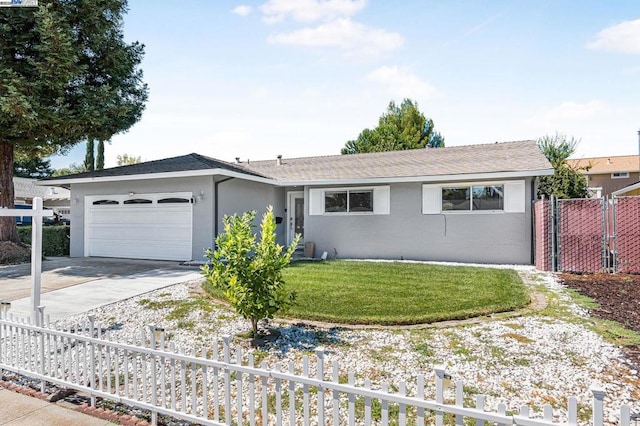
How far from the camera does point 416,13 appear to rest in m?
10.2

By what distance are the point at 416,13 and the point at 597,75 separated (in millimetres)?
7400

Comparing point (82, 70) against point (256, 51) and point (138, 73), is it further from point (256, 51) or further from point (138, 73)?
point (256, 51)

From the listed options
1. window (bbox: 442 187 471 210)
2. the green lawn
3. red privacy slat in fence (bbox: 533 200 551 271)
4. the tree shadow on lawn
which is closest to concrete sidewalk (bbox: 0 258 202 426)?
the tree shadow on lawn

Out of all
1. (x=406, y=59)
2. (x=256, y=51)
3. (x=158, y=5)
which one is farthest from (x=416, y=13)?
(x=158, y=5)

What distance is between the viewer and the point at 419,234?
12.7 meters

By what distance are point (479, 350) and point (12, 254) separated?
1510 centimetres

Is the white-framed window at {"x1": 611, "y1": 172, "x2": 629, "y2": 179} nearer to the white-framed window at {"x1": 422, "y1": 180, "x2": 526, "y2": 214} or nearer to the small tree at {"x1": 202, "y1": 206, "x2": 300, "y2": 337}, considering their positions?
the white-framed window at {"x1": 422, "y1": 180, "x2": 526, "y2": 214}

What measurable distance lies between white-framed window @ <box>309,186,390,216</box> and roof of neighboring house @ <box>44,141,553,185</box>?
0.53 meters

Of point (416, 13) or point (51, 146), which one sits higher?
point (416, 13)

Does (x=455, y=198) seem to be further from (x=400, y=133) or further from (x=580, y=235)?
(x=400, y=133)

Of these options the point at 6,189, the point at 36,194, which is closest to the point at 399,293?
the point at 6,189

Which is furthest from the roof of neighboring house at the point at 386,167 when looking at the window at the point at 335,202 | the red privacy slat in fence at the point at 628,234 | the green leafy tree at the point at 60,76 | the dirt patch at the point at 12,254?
the dirt patch at the point at 12,254

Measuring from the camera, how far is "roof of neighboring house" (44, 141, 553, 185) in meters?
11.8

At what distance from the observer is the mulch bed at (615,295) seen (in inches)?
215
